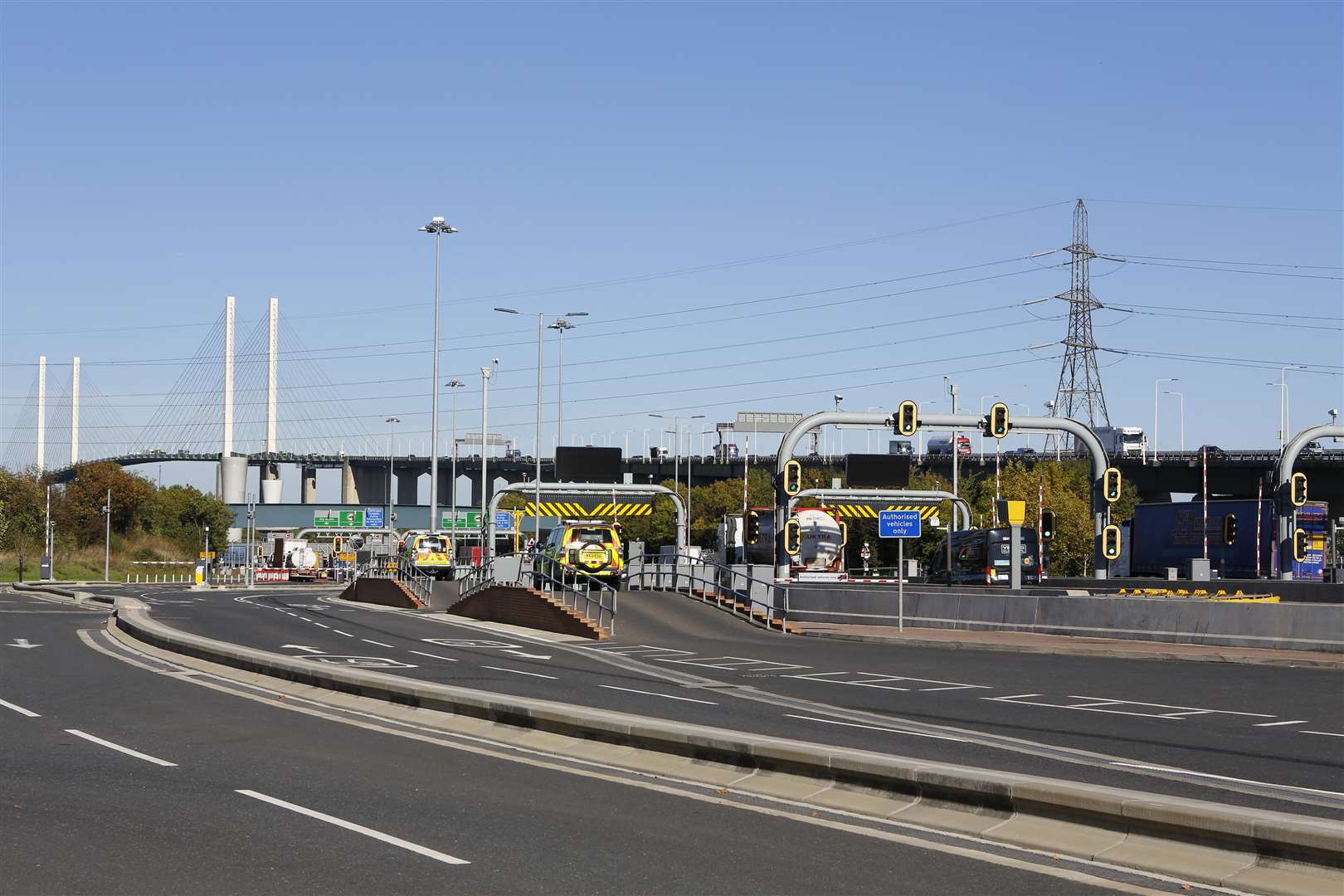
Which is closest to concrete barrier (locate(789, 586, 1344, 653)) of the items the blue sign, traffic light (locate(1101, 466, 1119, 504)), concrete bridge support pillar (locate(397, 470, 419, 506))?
the blue sign

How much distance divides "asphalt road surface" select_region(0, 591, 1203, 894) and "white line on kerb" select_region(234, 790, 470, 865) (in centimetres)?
2

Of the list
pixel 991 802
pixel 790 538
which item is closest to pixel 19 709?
pixel 991 802

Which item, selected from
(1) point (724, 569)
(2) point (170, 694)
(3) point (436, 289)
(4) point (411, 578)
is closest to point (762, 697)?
(2) point (170, 694)

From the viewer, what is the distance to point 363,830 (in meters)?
10.2

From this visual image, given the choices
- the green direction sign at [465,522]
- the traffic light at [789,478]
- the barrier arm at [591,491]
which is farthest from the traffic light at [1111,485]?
the green direction sign at [465,522]

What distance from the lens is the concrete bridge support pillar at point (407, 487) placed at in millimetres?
168125

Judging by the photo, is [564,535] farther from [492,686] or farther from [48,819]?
[48,819]

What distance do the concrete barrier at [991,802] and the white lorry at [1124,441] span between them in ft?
316

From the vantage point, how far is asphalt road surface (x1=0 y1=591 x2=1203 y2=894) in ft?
28.5

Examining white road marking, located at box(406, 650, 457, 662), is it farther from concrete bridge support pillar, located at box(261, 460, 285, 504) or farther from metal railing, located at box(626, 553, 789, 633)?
concrete bridge support pillar, located at box(261, 460, 285, 504)

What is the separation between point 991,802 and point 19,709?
13.5 meters

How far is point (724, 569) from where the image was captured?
42688mm

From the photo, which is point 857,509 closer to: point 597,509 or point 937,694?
point 597,509

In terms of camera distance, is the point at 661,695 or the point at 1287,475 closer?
the point at 661,695
